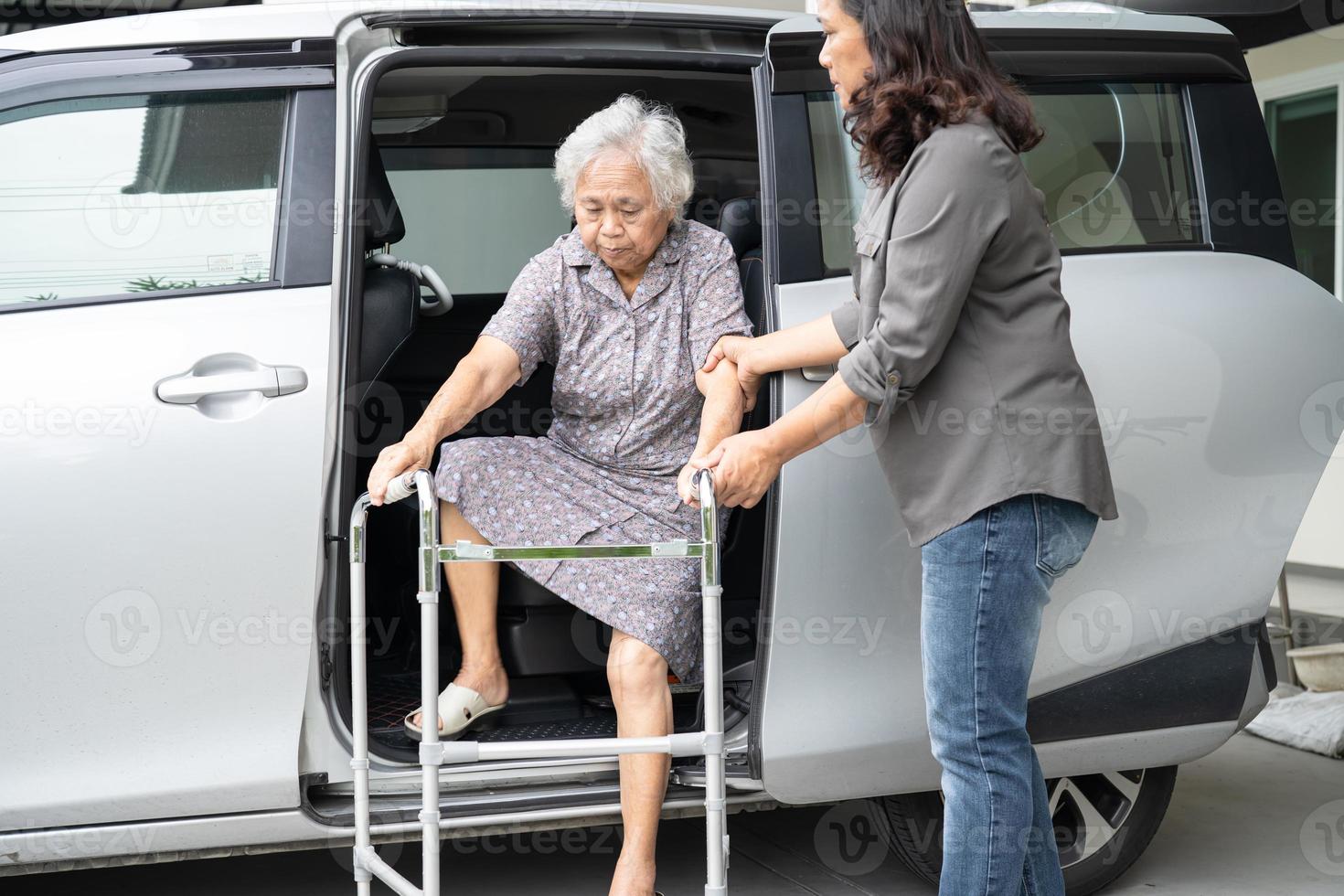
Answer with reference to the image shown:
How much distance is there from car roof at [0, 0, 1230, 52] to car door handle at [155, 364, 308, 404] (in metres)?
0.65

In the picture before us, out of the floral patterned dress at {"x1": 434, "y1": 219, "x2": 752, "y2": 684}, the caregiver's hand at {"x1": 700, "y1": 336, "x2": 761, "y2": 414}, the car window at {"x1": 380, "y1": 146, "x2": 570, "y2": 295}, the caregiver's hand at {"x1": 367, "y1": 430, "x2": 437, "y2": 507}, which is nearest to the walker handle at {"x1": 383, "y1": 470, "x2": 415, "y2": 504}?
the caregiver's hand at {"x1": 367, "y1": 430, "x2": 437, "y2": 507}

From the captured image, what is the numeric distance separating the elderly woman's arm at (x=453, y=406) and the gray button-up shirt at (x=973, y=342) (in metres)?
0.79

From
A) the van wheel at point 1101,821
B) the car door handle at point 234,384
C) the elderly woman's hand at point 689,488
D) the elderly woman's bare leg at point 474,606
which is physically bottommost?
the van wheel at point 1101,821

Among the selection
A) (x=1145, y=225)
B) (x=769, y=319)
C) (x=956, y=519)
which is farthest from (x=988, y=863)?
(x=1145, y=225)

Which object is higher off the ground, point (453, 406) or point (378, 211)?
point (378, 211)

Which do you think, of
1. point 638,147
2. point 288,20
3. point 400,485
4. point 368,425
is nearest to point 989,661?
point 400,485

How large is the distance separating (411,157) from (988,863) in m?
2.60

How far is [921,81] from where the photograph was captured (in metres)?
1.95

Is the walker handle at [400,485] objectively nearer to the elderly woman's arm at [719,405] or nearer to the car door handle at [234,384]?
the car door handle at [234,384]

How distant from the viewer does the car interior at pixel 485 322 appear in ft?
9.07

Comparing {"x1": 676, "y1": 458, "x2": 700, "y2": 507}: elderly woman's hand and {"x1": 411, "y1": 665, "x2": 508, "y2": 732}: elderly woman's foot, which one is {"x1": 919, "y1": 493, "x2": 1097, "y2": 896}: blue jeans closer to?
{"x1": 676, "y1": 458, "x2": 700, "y2": 507}: elderly woman's hand

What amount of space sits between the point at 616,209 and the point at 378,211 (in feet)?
1.62

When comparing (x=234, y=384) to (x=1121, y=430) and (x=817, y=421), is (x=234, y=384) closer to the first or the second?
(x=817, y=421)

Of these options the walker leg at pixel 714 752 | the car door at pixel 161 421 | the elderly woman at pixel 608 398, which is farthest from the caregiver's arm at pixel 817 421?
the car door at pixel 161 421
